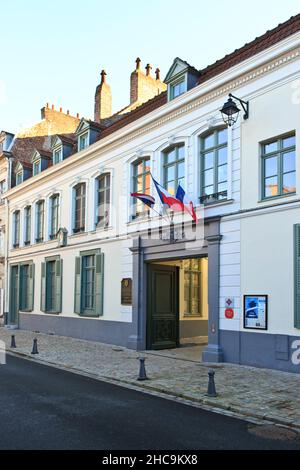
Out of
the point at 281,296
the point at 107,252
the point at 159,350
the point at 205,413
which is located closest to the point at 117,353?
the point at 159,350

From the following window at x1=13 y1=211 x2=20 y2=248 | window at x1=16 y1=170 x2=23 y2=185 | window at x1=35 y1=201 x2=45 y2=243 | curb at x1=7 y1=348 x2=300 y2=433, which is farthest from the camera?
window at x1=16 y1=170 x2=23 y2=185

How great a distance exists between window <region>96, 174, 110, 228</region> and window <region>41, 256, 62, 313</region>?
11.8ft

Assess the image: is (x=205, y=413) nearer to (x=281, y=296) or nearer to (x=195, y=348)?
(x=281, y=296)

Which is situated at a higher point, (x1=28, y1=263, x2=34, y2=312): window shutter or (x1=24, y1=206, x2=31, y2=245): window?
(x1=24, y1=206, x2=31, y2=245): window

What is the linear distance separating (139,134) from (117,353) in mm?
7336

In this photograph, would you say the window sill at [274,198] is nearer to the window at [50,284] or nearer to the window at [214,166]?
the window at [214,166]

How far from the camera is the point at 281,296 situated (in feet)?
36.5

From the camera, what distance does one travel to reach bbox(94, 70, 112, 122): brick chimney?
25234mm

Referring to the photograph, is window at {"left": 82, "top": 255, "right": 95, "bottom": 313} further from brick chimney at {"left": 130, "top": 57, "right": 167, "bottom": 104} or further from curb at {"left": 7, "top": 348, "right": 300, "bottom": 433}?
brick chimney at {"left": 130, "top": 57, "right": 167, "bottom": 104}

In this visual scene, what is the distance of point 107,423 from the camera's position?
262 inches

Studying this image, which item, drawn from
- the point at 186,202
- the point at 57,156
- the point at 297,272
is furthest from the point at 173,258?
the point at 57,156

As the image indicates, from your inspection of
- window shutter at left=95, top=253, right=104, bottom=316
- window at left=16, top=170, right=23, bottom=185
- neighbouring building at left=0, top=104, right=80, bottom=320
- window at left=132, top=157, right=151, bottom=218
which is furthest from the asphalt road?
window at left=16, top=170, right=23, bottom=185

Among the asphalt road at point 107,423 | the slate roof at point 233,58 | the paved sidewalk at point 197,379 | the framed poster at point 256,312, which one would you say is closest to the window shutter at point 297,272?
the framed poster at point 256,312

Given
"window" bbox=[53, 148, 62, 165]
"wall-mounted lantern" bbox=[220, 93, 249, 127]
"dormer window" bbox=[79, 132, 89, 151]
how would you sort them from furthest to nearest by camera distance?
1. "window" bbox=[53, 148, 62, 165]
2. "dormer window" bbox=[79, 132, 89, 151]
3. "wall-mounted lantern" bbox=[220, 93, 249, 127]
